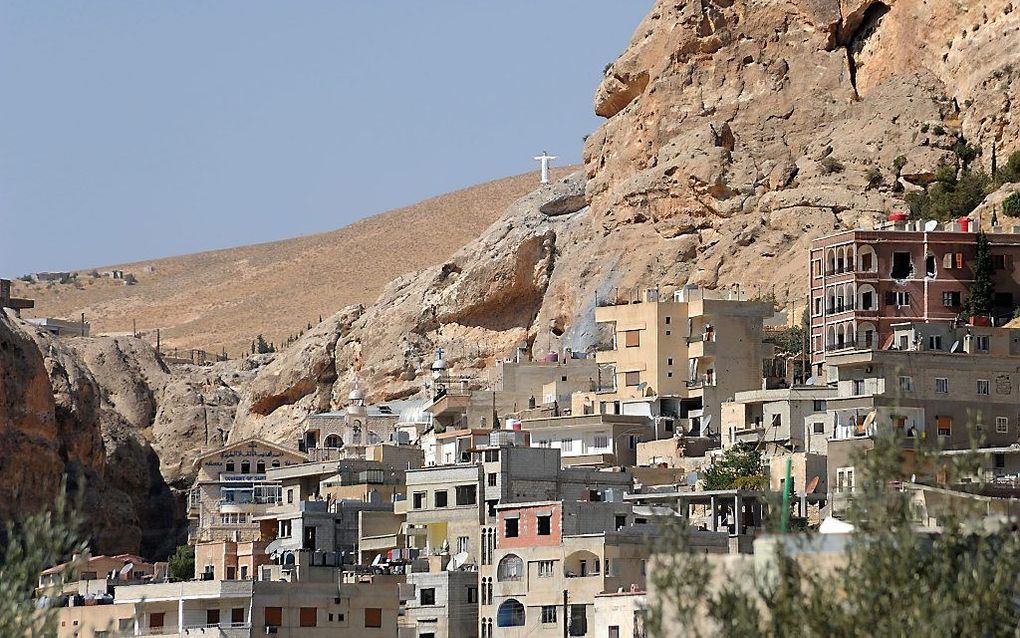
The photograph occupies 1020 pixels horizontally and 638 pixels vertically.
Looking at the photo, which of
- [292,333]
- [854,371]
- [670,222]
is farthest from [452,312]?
[292,333]

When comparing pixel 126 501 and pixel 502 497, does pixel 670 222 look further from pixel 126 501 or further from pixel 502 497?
pixel 502 497

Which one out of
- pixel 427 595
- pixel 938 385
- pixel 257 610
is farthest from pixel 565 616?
pixel 938 385

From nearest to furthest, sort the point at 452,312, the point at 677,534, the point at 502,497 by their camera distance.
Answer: the point at 677,534
the point at 502,497
the point at 452,312

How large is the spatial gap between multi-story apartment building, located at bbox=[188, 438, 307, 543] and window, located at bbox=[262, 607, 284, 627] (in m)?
17.2

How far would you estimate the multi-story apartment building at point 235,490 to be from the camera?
3243 inches

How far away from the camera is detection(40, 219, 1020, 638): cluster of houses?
58.3 m

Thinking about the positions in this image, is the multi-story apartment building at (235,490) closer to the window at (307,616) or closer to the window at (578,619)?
the window at (307,616)

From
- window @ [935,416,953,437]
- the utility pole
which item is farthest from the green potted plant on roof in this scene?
the utility pole

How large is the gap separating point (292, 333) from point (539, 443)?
371 ft

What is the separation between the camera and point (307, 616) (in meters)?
58.5

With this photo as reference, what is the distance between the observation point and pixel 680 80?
110875 mm

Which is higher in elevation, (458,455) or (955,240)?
(955,240)

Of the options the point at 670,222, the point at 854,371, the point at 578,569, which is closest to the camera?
the point at 578,569

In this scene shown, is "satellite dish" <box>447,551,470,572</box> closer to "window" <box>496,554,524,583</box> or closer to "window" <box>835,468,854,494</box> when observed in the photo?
"window" <box>496,554,524,583</box>
